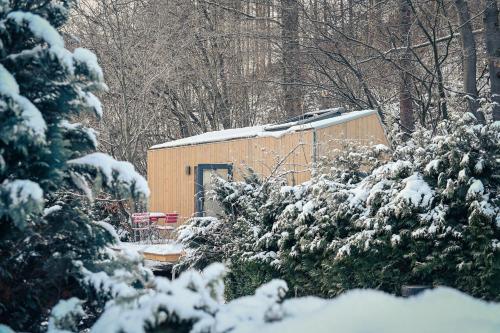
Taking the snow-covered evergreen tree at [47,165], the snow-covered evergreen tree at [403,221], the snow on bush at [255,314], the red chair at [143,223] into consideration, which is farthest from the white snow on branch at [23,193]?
the red chair at [143,223]

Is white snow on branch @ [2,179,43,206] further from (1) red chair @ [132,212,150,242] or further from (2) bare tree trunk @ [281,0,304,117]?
(2) bare tree trunk @ [281,0,304,117]

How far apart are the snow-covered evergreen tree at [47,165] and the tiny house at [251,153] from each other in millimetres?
5326

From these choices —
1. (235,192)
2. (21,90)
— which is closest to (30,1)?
(21,90)

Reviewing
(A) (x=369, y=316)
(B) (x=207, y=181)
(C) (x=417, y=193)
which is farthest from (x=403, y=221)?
(B) (x=207, y=181)

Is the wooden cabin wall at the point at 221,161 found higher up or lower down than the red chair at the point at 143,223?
higher up

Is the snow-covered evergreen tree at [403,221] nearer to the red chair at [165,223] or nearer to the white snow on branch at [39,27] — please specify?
the white snow on branch at [39,27]

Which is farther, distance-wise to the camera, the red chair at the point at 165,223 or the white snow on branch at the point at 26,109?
the red chair at the point at 165,223

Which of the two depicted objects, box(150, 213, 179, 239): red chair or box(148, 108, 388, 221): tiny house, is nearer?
box(148, 108, 388, 221): tiny house

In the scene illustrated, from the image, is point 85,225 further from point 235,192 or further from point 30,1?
point 235,192

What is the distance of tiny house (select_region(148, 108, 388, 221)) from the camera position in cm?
1039

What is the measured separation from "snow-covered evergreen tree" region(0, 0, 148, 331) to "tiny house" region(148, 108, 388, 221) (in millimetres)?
5326

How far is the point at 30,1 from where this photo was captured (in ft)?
11.5

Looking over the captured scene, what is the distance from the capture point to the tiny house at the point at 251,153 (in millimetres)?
10391

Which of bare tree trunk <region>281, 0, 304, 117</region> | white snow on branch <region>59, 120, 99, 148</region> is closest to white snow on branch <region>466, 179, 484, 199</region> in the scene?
white snow on branch <region>59, 120, 99, 148</region>
